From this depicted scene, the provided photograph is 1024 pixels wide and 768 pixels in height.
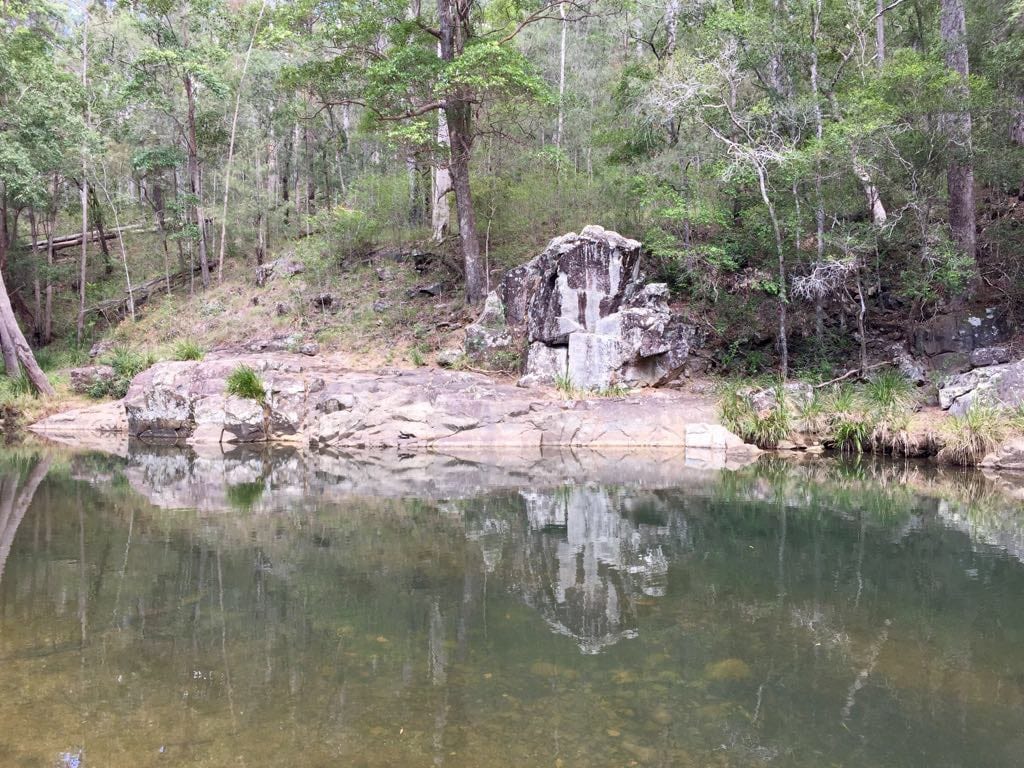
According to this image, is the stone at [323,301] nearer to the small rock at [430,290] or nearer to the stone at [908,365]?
the small rock at [430,290]

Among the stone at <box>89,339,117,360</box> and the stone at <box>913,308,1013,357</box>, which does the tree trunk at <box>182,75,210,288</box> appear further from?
the stone at <box>913,308,1013,357</box>

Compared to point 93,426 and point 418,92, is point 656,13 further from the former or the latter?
point 93,426

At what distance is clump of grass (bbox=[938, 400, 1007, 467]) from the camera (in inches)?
472

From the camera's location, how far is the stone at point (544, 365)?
1592 cm

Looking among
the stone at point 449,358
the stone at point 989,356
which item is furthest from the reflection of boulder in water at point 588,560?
the stone at point 989,356

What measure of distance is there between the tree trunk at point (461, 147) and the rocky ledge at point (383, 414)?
384 cm

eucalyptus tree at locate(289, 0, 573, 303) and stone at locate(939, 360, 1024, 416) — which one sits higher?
eucalyptus tree at locate(289, 0, 573, 303)

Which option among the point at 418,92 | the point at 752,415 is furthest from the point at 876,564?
the point at 418,92

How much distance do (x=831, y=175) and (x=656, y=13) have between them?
7340 mm

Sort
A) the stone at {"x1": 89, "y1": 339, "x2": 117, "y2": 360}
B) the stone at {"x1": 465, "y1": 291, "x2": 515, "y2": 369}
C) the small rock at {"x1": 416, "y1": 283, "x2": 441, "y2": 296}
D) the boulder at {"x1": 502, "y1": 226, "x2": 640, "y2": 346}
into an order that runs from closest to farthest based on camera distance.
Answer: the boulder at {"x1": 502, "y1": 226, "x2": 640, "y2": 346} < the stone at {"x1": 465, "y1": 291, "x2": 515, "y2": 369} < the small rock at {"x1": 416, "y1": 283, "x2": 441, "y2": 296} < the stone at {"x1": 89, "y1": 339, "x2": 117, "y2": 360}

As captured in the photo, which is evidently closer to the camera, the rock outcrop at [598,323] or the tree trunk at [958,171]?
the tree trunk at [958,171]

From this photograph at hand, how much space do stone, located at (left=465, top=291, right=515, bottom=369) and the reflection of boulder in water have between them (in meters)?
7.20

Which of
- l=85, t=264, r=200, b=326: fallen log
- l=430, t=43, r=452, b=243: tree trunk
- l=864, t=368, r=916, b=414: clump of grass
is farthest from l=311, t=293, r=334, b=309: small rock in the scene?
l=864, t=368, r=916, b=414: clump of grass

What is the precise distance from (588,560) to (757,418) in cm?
832
